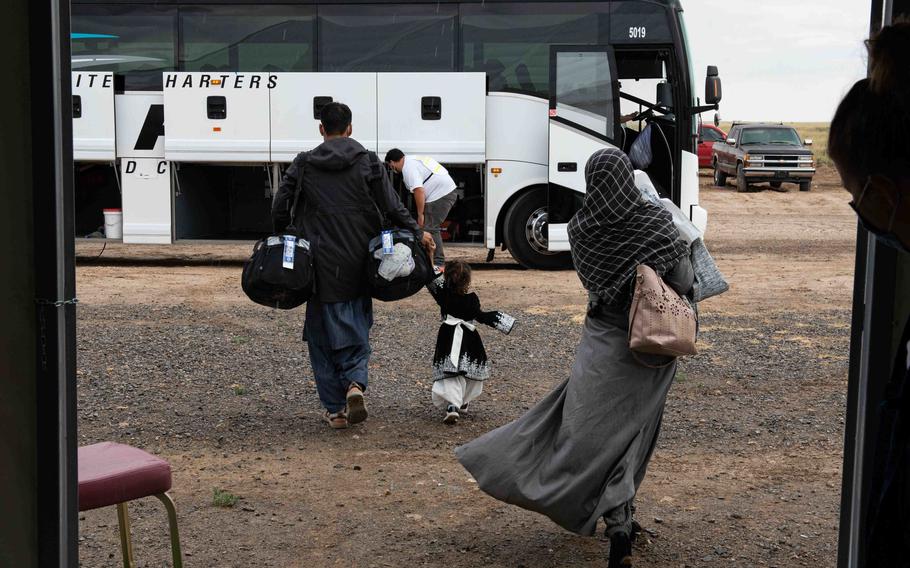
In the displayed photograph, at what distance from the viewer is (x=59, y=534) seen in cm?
299

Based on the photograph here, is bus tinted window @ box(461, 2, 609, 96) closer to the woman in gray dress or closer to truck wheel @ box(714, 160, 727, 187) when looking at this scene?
the woman in gray dress

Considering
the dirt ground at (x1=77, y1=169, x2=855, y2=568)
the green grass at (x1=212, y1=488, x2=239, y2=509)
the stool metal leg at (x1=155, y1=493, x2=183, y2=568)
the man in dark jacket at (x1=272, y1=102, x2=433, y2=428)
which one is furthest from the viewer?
the man in dark jacket at (x1=272, y1=102, x2=433, y2=428)

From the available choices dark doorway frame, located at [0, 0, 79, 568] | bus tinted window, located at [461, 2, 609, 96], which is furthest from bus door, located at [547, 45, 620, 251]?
dark doorway frame, located at [0, 0, 79, 568]

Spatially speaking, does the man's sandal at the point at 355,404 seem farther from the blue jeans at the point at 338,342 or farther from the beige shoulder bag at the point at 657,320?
the beige shoulder bag at the point at 657,320

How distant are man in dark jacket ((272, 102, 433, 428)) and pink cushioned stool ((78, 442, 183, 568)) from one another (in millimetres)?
2646

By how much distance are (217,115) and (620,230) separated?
→ 11.3m

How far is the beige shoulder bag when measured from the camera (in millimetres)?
4359

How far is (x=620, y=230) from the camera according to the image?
4586mm

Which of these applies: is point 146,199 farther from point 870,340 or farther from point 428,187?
point 870,340

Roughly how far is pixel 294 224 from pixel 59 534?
3.91m

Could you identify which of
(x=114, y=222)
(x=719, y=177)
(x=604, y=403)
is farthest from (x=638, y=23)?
(x=719, y=177)

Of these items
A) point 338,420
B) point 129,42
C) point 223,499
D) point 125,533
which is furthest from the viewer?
point 129,42

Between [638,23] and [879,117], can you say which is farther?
[638,23]

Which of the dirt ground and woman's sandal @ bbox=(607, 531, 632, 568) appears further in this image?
the dirt ground
